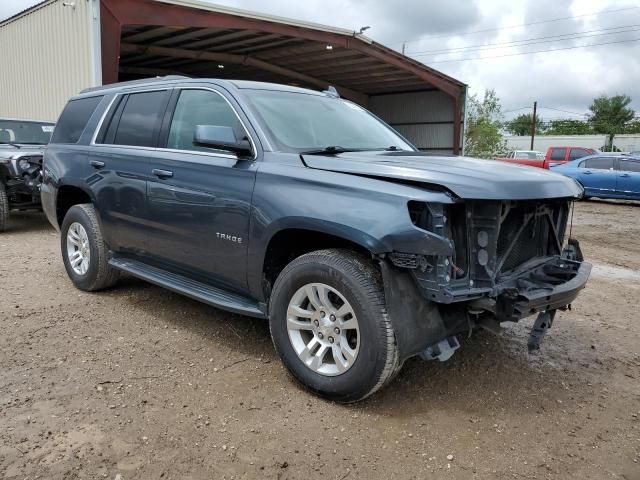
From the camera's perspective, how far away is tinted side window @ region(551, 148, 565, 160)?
20.2 meters

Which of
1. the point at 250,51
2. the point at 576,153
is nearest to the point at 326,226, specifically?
the point at 250,51

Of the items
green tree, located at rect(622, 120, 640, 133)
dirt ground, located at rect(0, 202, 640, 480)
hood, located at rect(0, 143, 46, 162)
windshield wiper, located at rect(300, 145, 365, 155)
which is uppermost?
green tree, located at rect(622, 120, 640, 133)

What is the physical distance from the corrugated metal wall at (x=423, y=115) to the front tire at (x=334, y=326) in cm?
1836

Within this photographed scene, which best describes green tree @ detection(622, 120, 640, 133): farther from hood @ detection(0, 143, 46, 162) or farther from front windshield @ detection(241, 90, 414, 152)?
front windshield @ detection(241, 90, 414, 152)

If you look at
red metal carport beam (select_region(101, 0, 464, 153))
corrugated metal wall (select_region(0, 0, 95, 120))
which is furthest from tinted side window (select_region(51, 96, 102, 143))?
red metal carport beam (select_region(101, 0, 464, 153))

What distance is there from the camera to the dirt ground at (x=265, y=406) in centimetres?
263

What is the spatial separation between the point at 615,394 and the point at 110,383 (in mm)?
3231

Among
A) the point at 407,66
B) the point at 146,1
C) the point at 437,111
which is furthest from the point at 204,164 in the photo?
the point at 437,111

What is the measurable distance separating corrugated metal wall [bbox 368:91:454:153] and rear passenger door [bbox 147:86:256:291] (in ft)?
57.7

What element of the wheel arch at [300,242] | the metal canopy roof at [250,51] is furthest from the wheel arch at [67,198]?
the metal canopy roof at [250,51]

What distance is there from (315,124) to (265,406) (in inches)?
80.4

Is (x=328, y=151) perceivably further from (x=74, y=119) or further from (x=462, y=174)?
(x=74, y=119)

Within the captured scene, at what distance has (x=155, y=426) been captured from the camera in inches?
114

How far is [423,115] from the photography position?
21172 mm
